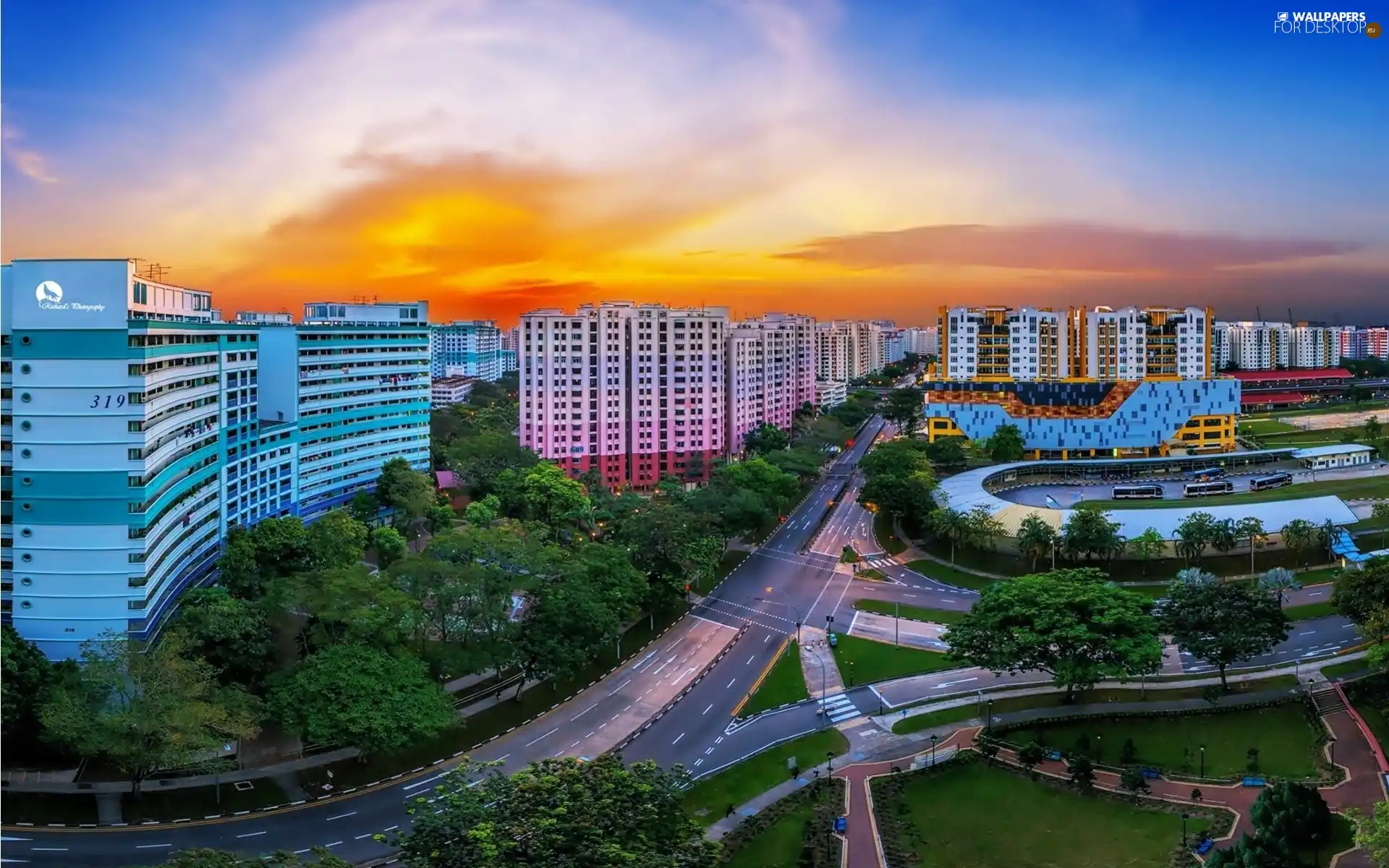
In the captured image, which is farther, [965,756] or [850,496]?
[850,496]

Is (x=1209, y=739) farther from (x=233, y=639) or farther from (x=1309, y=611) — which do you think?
(x=233, y=639)

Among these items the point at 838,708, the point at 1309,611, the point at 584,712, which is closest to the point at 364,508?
the point at 584,712

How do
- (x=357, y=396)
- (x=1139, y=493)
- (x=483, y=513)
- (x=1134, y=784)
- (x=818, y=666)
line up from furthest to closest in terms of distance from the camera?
1. (x=357, y=396)
2. (x=1139, y=493)
3. (x=483, y=513)
4. (x=818, y=666)
5. (x=1134, y=784)

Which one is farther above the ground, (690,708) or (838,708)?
(838,708)

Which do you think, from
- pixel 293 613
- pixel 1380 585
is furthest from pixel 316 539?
pixel 1380 585

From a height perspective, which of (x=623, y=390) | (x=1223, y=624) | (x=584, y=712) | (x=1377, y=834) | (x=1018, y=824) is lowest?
(x=1018, y=824)

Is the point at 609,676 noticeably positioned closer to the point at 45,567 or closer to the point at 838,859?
the point at 838,859

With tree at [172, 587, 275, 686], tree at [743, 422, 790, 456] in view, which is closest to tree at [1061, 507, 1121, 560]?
tree at [172, 587, 275, 686]

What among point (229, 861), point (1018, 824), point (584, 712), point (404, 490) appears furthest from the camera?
point (404, 490)
